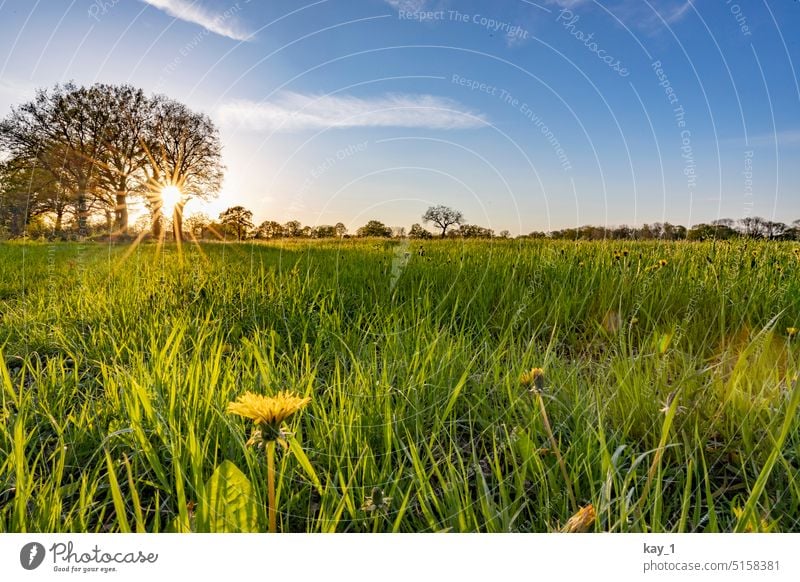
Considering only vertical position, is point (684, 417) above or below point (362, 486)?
above

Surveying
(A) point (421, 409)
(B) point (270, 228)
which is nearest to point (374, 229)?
(B) point (270, 228)

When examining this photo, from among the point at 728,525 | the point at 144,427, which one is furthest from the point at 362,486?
the point at 728,525

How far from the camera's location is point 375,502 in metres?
1.21

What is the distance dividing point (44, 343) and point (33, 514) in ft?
5.21

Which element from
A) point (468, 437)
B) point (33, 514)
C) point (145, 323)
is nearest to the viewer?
point (33, 514)

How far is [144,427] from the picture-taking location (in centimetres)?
149

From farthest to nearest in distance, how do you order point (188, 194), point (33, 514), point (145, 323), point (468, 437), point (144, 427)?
1. point (188, 194)
2. point (145, 323)
3. point (468, 437)
4. point (144, 427)
5. point (33, 514)

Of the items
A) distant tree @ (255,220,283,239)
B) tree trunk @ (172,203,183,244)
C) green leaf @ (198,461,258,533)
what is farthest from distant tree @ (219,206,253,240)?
green leaf @ (198,461,258,533)

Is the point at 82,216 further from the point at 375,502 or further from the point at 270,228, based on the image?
the point at 375,502
